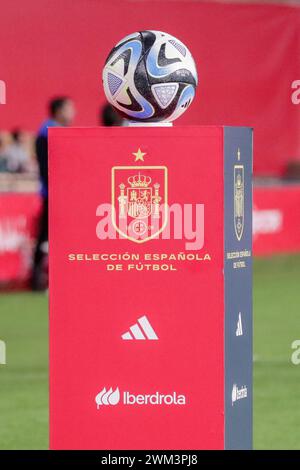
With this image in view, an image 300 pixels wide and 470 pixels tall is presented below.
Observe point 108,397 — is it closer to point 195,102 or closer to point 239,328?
point 239,328

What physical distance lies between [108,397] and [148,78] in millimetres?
1335

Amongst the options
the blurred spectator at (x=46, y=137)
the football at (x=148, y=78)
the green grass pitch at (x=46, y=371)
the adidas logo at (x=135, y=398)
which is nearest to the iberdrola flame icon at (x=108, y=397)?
the adidas logo at (x=135, y=398)

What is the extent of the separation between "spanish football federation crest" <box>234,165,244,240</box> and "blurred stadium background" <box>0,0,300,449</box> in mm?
5227

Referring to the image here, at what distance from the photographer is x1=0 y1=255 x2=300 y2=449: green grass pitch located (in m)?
7.80

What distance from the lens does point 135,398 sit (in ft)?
18.1

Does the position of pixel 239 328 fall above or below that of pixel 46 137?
below

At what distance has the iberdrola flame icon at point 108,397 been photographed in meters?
5.53

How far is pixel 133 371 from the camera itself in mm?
5508

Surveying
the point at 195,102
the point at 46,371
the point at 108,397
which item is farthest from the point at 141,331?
the point at 195,102

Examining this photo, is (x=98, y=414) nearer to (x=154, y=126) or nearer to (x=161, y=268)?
(x=161, y=268)

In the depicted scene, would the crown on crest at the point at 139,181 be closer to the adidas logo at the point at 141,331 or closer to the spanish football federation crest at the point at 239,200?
the spanish football federation crest at the point at 239,200

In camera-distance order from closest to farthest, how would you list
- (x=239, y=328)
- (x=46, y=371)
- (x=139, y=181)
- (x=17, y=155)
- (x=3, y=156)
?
(x=139, y=181) < (x=239, y=328) < (x=46, y=371) < (x=3, y=156) < (x=17, y=155)

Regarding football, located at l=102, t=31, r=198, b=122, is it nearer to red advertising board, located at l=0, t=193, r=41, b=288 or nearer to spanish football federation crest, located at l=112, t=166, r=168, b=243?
spanish football federation crest, located at l=112, t=166, r=168, b=243
